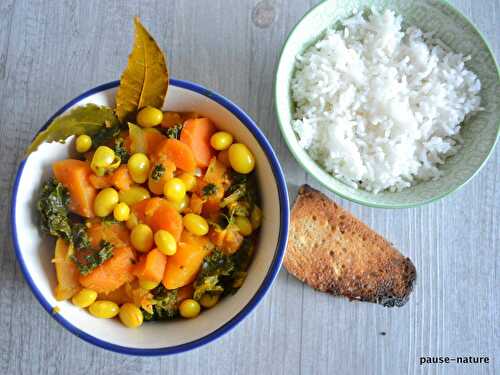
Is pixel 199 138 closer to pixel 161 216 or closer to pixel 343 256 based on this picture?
pixel 161 216

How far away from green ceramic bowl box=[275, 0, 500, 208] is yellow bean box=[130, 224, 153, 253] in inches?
21.0

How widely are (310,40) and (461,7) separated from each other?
0.63 metres

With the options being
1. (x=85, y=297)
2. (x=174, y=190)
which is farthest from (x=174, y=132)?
(x=85, y=297)

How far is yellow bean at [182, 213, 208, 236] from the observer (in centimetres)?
136

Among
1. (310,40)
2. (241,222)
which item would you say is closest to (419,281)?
(241,222)

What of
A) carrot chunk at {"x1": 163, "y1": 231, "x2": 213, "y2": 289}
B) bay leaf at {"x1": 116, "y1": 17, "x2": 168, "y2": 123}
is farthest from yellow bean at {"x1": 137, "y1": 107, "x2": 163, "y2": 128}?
carrot chunk at {"x1": 163, "y1": 231, "x2": 213, "y2": 289}

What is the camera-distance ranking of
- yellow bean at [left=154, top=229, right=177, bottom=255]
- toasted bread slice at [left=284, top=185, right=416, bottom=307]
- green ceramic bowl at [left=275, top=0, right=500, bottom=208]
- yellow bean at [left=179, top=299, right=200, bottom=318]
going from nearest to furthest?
yellow bean at [left=154, top=229, right=177, bottom=255] → yellow bean at [left=179, top=299, right=200, bottom=318] → green ceramic bowl at [left=275, top=0, right=500, bottom=208] → toasted bread slice at [left=284, top=185, right=416, bottom=307]

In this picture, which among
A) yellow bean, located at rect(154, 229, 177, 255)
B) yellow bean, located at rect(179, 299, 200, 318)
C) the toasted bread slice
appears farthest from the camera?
the toasted bread slice

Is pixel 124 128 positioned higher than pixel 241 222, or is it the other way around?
pixel 124 128

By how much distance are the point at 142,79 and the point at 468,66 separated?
1.12m

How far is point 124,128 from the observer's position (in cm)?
149

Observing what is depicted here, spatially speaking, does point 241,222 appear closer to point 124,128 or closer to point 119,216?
point 119,216

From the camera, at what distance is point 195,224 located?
1.36 m

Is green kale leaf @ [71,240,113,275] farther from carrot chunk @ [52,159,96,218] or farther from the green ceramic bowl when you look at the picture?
the green ceramic bowl
